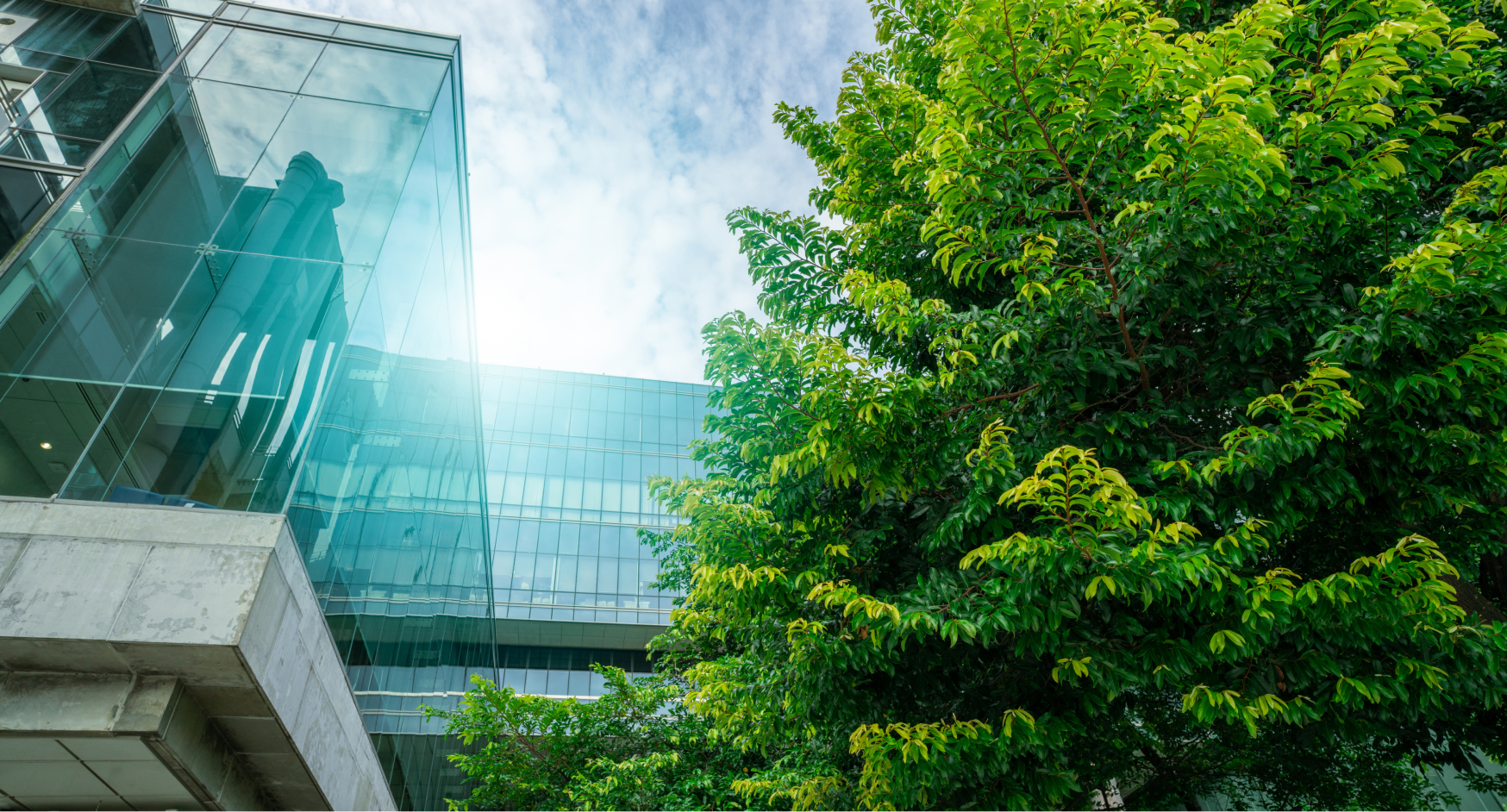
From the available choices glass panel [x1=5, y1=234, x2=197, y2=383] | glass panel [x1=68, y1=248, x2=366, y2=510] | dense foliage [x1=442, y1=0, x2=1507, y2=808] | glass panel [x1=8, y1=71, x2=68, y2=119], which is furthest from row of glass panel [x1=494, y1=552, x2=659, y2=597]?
dense foliage [x1=442, y1=0, x2=1507, y2=808]

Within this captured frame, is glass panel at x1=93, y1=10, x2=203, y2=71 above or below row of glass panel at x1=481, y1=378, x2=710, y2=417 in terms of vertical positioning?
below

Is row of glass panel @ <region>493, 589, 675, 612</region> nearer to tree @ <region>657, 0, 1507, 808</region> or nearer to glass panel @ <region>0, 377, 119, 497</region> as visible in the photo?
glass panel @ <region>0, 377, 119, 497</region>

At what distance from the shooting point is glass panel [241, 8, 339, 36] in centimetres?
980

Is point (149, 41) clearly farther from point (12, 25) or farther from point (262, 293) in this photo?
point (262, 293)

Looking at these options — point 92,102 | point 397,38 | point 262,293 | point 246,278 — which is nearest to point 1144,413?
point 262,293

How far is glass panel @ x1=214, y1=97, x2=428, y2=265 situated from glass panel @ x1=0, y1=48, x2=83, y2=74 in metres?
3.03

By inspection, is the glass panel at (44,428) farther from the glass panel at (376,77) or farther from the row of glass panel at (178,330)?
the glass panel at (376,77)

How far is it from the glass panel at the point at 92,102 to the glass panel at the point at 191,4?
1330 mm

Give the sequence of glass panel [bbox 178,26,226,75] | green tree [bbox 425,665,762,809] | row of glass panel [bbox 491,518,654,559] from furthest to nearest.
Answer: row of glass panel [bbox 491,518,654,559] < green tree [bbox 425,665,762,809] < glass panel [bbox 178,26,226,75]

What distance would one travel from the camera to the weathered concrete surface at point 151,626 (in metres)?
4.87

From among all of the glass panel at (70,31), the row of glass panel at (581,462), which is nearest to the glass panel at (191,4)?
the glass panel at (70,31)

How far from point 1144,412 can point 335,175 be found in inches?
334

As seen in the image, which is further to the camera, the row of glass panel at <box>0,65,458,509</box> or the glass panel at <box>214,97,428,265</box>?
the glass panel at <box>214,97,428,265</box>

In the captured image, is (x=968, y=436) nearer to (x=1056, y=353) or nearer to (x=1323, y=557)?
(x=1056, y=353)
